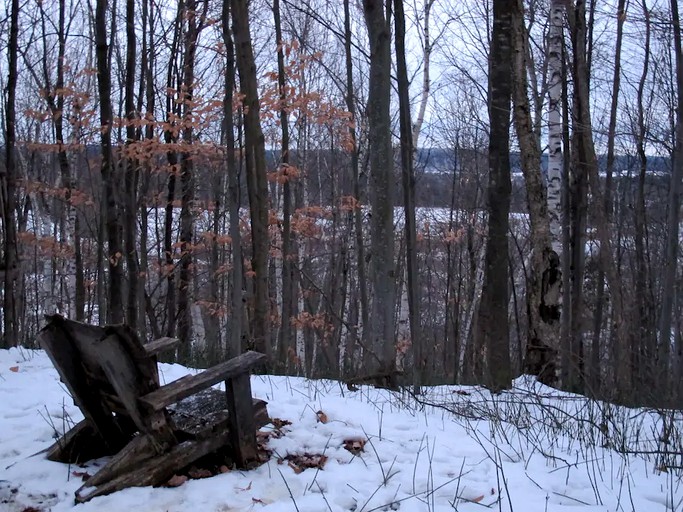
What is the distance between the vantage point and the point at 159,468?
10.9 feet

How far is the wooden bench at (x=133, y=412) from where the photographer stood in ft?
10.6

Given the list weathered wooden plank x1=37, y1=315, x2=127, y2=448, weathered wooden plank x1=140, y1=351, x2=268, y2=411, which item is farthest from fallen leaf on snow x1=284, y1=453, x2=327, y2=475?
weathered wooden plank x1=37, y1=315, x2=127, y2=448

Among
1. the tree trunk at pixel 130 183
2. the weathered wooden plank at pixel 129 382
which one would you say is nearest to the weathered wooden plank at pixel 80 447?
the weathered wooden plank at pixel 129 382

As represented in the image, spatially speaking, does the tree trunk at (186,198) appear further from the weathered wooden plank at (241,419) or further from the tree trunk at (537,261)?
the weathered wooden plank at (241,419)

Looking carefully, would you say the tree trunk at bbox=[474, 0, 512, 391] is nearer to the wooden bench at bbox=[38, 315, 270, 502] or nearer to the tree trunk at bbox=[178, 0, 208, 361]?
the wooden bench at bbox=[38, 315, 270, 502]

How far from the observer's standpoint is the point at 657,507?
309 centimetres

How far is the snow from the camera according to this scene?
123 inches

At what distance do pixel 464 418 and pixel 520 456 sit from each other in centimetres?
109

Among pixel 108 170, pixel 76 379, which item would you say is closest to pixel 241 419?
pixel 76 379

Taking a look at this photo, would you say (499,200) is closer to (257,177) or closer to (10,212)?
(257,177)

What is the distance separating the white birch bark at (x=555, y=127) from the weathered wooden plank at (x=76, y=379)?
7.59m

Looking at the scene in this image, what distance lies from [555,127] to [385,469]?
337 inches

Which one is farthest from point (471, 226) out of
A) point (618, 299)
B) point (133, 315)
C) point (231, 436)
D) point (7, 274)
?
point (231, 436)

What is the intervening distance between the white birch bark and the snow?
18.1ft
